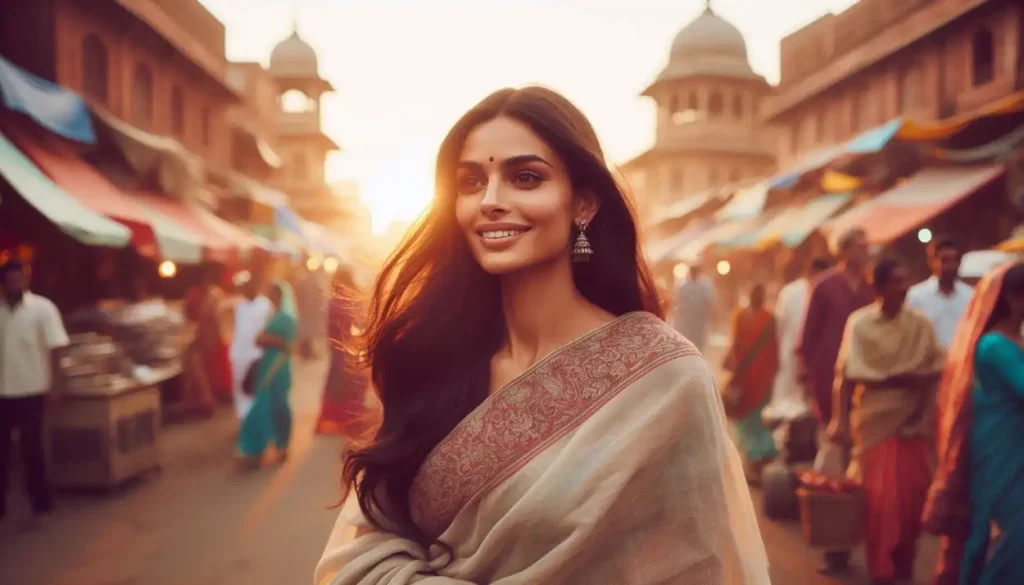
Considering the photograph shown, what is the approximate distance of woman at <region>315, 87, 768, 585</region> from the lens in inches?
59.1

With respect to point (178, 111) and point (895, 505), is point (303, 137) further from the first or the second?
point (895, 505)

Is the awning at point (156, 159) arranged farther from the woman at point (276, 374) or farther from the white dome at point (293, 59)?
Result: the white dome at point (293, 59)

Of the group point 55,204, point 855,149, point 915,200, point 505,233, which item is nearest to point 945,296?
point 915,200

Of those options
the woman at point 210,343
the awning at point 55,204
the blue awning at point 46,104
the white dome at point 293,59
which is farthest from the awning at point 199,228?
the white dome at point 293,59

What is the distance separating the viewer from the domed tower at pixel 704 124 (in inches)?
1312

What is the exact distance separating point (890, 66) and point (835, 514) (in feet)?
49.2

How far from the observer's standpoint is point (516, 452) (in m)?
1.61

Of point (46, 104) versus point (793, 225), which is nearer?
point (46, 104)

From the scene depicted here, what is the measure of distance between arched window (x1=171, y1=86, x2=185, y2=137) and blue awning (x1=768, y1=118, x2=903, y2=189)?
1267 cm

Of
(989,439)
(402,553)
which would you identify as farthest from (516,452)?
(989,439)

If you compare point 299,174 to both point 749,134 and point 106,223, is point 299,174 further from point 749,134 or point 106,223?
point 106,223

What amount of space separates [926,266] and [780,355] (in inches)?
264

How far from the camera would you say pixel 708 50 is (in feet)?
117

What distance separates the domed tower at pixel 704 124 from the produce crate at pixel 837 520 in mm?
28943
